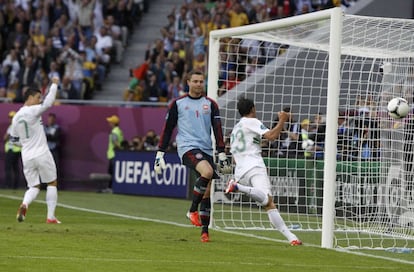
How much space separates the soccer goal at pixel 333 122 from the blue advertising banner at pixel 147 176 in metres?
6.11

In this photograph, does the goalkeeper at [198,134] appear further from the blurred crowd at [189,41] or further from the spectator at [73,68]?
the spectator at [73,68]

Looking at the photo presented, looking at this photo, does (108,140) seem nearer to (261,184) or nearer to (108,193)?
(108,193)

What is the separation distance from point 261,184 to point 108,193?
14.9 metres

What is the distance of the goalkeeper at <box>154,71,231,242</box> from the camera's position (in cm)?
1603

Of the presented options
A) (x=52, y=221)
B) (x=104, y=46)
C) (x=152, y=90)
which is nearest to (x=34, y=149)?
(x=52, y=221)

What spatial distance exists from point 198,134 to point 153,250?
238 cm

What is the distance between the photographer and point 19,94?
110ft

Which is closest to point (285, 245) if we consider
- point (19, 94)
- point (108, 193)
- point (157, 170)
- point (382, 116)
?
point (157, 170)

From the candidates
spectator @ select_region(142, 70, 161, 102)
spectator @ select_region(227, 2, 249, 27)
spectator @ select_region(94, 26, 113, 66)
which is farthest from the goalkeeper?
spectator @ select_region(94, 26, 113, 66)

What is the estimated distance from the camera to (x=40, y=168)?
62.2ft

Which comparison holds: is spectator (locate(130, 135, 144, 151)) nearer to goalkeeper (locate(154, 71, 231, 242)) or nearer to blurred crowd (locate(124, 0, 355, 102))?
blurred crowd (locate(124, 0, 355, 102))

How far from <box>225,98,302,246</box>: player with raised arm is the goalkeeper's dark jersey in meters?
0.28

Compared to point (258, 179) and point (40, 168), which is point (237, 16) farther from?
point (258, 179)

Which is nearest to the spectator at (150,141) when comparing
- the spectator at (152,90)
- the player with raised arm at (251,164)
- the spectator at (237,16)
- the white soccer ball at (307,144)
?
the spectator at (152,90)
